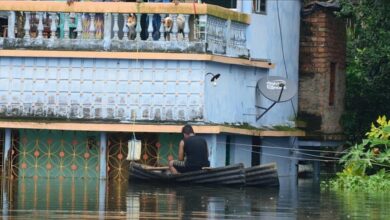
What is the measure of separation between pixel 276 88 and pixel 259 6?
6.29ft

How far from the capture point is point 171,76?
1129 inches

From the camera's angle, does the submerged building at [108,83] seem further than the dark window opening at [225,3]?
No

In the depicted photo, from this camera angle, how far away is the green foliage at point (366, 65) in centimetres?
3159

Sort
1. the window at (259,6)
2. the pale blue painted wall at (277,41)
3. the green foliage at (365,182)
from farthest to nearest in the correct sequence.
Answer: the window at (259,6), the pale blue painted wall at (277,41), the green foliage at (365,182)

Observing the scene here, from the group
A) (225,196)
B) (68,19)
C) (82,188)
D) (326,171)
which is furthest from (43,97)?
(326,171)

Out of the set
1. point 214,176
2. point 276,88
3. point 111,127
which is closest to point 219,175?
point 214,176

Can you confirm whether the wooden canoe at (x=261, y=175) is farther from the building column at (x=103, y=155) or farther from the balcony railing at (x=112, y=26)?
the building column at (x=103, y=155)

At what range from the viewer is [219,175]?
26.0 meters

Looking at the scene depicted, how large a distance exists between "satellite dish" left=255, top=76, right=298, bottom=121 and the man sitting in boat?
15.3 ft

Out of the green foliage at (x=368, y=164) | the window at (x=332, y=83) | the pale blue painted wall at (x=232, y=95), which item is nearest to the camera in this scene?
the green foliage at (x=368, y=164)

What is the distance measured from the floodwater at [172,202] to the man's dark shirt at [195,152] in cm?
65

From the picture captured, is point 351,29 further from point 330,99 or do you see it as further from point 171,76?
point 171,76

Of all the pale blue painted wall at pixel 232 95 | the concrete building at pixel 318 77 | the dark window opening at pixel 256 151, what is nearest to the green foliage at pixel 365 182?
the pale blue painted wall at pixel 232 95

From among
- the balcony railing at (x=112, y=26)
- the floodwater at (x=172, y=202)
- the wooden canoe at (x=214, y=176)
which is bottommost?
the floodwater at (x=172, y=202)
